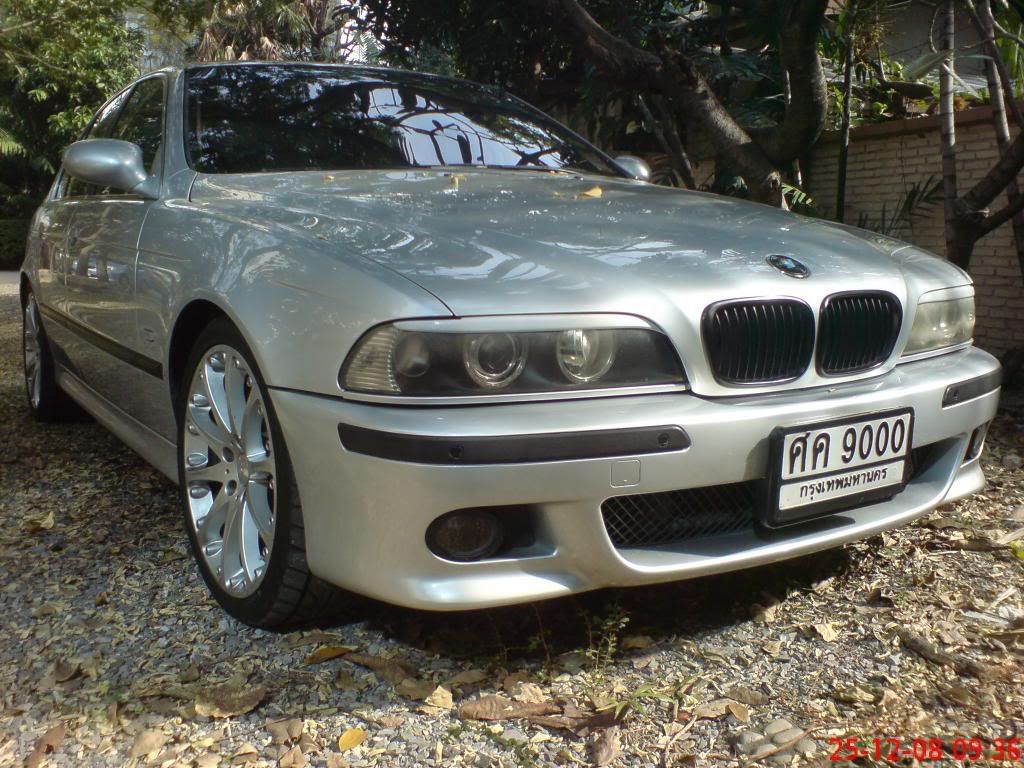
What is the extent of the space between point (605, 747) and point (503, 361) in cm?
77

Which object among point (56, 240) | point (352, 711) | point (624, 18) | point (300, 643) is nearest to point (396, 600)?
point (352, 711)

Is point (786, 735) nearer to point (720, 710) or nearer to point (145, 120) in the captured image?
point (720, 710)

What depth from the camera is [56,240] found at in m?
3.93

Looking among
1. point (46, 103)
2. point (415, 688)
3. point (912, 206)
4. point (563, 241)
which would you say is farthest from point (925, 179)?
point (46, 103)

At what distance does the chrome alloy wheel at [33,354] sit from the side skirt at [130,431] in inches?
18.6

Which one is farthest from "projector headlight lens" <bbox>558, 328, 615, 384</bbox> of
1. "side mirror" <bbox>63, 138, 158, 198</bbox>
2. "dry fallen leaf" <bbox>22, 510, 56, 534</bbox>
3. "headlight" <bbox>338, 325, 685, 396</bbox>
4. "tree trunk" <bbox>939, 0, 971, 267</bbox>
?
"tree trunk" <bbox>939, 0, 971, 267</bbox>

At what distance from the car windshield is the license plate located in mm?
1593

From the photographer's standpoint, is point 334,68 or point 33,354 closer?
point 334,68

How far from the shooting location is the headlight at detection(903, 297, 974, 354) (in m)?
2.52

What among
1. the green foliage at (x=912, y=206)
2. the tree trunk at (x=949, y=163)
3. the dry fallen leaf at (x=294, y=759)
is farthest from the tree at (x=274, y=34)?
the dry fallen leaf at (x=294, y=759)

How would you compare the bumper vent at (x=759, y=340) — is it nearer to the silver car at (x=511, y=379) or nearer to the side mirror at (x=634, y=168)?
the silver car at (x=511, y=379)

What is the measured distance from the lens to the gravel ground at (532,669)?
199 cm

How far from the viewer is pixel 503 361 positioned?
195 centimetres

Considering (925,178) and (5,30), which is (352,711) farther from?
(5,30)
